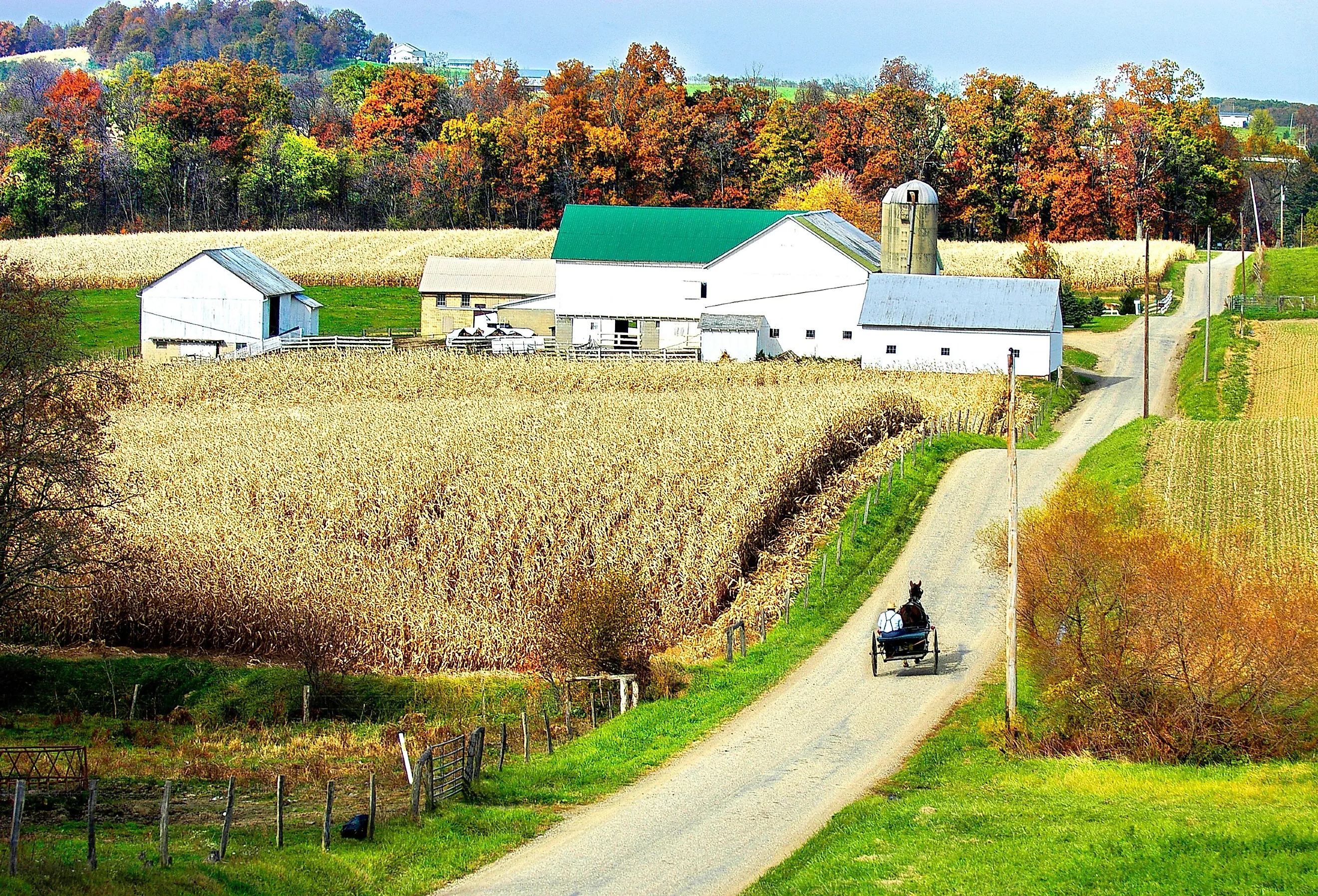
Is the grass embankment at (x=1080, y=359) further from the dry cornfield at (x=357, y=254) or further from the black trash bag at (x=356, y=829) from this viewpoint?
the black trash bag at (x=356, y=829)

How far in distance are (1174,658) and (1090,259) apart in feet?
222

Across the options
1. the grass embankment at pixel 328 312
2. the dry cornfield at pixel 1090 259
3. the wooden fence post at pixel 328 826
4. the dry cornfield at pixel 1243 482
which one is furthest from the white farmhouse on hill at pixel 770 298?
the wooden fence post at pixel 328 826

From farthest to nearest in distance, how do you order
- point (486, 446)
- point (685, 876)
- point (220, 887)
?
point (486, 446), point (685, 876), point (220, 887)

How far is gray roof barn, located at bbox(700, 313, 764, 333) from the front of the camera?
2366 inches

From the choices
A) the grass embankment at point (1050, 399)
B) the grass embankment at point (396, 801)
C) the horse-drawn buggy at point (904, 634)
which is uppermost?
the grass embankment at point (1050, 399)

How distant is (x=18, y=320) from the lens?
25.6m

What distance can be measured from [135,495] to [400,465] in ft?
22.0

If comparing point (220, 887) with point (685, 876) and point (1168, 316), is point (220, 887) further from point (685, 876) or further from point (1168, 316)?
point (1168, 316)

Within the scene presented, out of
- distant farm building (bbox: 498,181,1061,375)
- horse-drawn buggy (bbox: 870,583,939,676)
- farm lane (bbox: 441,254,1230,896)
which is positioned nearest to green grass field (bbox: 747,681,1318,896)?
farm lane (bbox: 441,254,1230,896)

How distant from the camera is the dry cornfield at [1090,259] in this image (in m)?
83.0

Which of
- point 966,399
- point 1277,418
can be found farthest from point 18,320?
point 1277,418

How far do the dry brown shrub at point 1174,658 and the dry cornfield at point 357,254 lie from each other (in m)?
59.8

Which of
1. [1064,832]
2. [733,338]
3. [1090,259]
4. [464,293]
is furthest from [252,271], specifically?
[1064,832]

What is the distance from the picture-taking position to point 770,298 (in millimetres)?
61750
